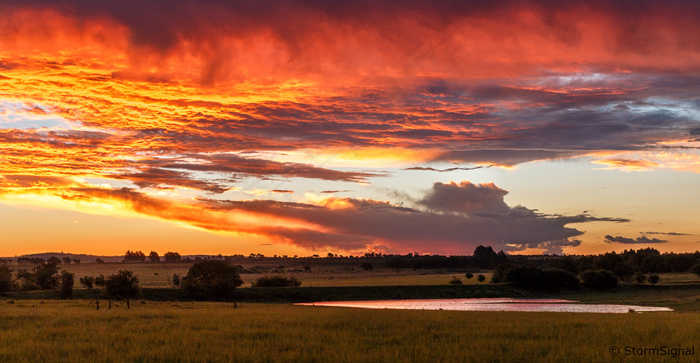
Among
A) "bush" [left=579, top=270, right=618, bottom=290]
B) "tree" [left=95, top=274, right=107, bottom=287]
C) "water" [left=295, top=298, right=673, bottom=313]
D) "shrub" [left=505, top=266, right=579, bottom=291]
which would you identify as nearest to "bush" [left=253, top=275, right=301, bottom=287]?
"water" [left=295, top=298, right=673, bottom=313]

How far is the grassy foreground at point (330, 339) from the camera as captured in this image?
2608 cm

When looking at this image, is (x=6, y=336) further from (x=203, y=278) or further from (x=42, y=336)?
(x=203, y=278)

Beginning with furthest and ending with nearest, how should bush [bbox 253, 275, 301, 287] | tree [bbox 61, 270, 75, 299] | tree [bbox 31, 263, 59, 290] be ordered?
1. tree [bbox 31, 263, 59, 290]
2. bush [bbox 253, 275, 301, 287]
3. tree [bbox 61, 270, 75, 299]

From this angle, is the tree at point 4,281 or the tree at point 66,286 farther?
the tree at point 4,281

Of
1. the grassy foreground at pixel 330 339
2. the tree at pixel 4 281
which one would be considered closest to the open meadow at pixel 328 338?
the grassy foreground at pixel 330 339

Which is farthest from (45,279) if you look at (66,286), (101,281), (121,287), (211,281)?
(121,287)

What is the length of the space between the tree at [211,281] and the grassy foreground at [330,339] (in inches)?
1340

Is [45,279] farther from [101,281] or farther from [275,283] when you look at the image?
[101,281]

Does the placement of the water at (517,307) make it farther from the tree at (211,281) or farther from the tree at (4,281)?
the tree at (4,281)

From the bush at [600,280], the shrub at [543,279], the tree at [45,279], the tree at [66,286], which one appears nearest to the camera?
the tree at [66,286]

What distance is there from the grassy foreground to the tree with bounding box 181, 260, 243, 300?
112 ft

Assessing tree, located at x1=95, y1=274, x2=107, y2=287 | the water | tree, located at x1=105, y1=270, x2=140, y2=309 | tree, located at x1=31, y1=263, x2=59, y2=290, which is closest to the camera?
the water

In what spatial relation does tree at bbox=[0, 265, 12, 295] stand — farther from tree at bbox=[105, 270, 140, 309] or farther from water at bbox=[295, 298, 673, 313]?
water at bbox=[295, 298, 673, 313]

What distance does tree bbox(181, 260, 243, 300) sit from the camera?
80.3 m
